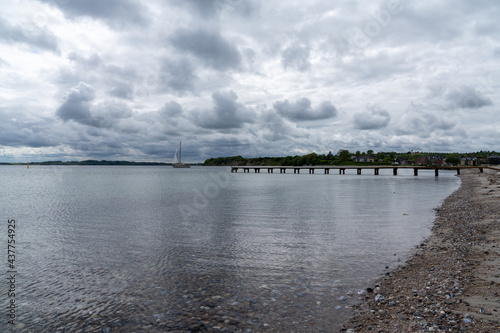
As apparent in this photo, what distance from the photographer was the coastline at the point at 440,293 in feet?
23.5

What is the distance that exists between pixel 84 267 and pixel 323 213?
21.2m

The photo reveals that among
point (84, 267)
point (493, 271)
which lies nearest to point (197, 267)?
point (84, 267)

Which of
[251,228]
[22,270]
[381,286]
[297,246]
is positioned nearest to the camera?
[381,286]

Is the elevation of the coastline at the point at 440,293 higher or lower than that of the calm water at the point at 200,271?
higher

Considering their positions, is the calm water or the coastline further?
the calm water

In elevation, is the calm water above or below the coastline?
below

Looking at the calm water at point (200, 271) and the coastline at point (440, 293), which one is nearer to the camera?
the coastline at point (440, 293)

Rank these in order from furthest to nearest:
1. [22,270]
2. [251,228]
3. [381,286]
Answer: [251,228] < [22,270] < [381,286]

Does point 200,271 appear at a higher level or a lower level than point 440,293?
lower

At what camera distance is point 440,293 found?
8.92 metres

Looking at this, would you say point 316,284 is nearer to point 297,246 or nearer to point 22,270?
point 297,246

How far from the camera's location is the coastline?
7156mm

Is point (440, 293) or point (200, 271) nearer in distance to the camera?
point (440, 293)

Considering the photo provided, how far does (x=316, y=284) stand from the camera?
10672 mm
